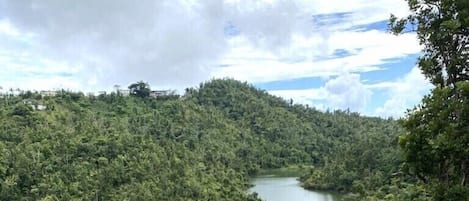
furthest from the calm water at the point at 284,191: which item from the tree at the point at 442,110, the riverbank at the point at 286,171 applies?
the tree at the point at 442,110

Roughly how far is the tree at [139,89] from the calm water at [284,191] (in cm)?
1525

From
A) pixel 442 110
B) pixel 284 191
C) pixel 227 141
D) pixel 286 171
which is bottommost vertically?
pixel 286 171

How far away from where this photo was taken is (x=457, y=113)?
3.82 meters

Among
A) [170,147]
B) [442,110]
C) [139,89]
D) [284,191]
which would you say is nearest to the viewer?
[442,110]

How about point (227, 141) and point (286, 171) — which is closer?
point (286, 171)

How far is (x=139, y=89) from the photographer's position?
55219 mm

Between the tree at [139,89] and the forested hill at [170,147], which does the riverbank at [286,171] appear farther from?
the tree at [139,89]

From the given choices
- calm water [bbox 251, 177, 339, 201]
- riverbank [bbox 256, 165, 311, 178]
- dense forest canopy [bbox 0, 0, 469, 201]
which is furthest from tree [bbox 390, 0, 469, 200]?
riverbank [bbox 256, 165, 311, 178]

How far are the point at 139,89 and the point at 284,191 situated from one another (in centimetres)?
2203

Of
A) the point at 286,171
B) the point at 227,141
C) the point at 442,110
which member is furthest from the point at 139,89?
the point at 442,110

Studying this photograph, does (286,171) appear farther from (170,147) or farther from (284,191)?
(170,147)

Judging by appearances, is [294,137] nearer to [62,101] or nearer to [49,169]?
[62,101]

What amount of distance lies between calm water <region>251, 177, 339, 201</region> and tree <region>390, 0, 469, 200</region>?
31.8 m

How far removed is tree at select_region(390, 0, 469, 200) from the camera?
12.3ft
